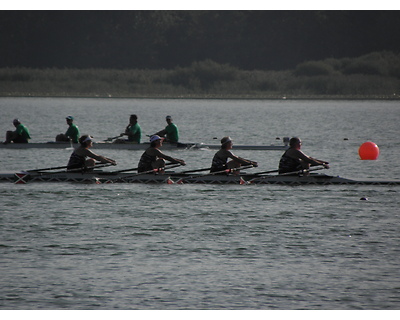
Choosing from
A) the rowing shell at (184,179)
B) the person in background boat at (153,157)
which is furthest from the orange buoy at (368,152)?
the person in background boat at (153,157)

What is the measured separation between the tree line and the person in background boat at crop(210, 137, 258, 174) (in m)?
104

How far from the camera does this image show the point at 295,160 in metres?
24.8

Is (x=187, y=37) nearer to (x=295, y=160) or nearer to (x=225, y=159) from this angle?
(x=225, y=159)

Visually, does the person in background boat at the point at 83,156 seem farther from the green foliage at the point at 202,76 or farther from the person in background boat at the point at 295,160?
the green foliage at the point at 202,76

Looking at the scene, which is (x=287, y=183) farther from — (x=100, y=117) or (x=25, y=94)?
Result: (x=25, y=94)

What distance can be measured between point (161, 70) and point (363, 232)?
109 meters

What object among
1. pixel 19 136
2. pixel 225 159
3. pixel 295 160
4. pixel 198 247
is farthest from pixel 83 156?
pixel 19 136

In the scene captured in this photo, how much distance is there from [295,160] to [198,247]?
767 centimetres

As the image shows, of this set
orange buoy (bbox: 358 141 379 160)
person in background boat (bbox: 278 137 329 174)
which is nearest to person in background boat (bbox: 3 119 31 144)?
orange buoy (bbox: 358 141 379 160)

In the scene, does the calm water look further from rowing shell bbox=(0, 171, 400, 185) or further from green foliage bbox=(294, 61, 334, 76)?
green foliage bbox=(294, 61, 334, 76)

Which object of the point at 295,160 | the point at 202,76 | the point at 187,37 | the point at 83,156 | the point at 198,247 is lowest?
the point at 198,247

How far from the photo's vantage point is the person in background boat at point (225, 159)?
81.4ft

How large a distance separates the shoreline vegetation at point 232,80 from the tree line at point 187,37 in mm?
7557

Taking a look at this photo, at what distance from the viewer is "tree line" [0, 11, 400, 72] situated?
129 m
